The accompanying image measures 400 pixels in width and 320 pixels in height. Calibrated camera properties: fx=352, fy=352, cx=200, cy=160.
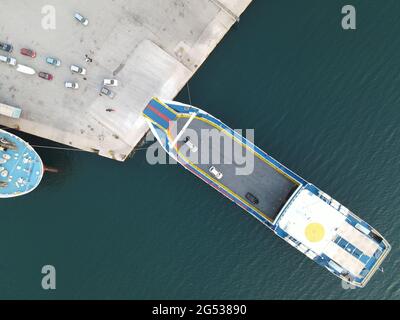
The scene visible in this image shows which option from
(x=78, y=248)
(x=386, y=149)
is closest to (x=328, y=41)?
(x=386, y=149)

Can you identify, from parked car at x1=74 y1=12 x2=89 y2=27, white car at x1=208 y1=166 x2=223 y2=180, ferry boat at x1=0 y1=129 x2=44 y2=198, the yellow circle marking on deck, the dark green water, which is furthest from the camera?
the dark green water

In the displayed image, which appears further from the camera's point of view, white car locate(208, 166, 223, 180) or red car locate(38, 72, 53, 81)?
red car locate(38, 72, 53, 81)

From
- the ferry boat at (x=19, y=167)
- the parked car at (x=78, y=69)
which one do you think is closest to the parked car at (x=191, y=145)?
the parked car at (x=78, y=69)

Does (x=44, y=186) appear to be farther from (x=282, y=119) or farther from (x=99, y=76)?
(x=282, y=119)

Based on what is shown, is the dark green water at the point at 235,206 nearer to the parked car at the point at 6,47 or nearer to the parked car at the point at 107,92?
the parked car at the point at 107,92

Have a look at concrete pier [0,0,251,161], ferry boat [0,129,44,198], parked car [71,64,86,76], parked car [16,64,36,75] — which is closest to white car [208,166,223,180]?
concrete pier [0,0,251,161]

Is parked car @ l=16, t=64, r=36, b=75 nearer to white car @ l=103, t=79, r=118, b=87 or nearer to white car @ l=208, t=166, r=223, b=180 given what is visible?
white car @ l=103, t=79, r=118, b=87
